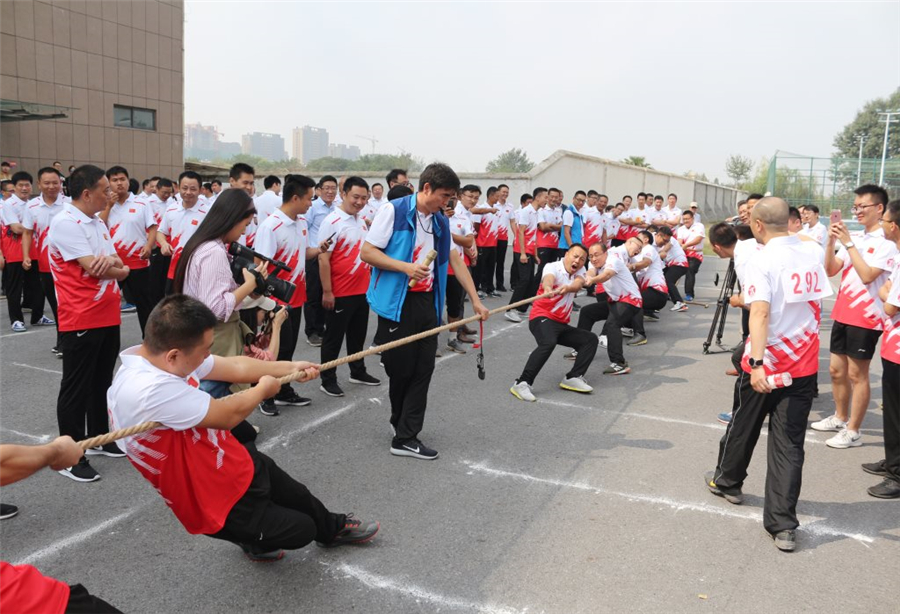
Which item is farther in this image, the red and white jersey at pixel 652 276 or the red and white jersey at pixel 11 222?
the red and white jersey at pixel 652 276

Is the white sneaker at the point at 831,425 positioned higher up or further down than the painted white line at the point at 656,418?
higher up

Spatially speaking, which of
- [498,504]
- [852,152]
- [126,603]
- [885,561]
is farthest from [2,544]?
[852,152]

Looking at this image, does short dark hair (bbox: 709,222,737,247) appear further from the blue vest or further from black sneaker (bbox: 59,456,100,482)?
black sneaker (bbox: 59,456,100,482)

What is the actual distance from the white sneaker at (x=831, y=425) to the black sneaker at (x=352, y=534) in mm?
4054

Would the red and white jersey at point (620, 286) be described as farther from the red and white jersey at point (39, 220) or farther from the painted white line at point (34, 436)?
the red and white jersey at point (39, 220)

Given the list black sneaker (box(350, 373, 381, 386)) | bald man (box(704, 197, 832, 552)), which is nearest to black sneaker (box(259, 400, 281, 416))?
black sneaker (box(350, 373, 381, 386))

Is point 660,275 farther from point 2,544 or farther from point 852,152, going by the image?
point 852,152

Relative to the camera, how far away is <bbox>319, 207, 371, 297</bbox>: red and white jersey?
244 inches

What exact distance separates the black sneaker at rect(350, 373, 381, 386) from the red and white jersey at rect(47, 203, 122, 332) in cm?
257

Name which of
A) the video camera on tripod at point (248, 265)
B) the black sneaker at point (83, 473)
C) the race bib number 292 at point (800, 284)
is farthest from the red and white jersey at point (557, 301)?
the black sneaker at point (83, 473)

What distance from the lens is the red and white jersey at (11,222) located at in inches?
346

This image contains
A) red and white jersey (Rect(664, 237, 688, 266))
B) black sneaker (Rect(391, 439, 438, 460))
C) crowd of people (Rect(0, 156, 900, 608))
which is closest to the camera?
crowd of people (Rect(0, 156, 900, 608))

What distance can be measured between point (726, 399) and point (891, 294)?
2231mm

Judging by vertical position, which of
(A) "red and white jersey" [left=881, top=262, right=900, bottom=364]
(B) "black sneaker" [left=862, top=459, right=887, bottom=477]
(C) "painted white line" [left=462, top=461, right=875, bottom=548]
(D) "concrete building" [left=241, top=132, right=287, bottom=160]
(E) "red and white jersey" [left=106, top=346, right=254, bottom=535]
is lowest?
(C) "painted white line" [left=462, top=461, right=875, bottom=548]
